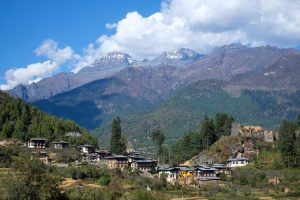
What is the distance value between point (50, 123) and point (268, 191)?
→ 68.7 metres

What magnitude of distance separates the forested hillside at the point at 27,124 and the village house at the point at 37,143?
5296mm

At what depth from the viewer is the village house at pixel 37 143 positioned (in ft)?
405

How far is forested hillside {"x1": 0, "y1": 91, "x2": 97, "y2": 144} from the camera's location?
130 m

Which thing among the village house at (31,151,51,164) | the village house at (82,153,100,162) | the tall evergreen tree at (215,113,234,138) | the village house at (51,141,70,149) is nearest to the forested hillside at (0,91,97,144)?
the village house at (51,141,70,149)

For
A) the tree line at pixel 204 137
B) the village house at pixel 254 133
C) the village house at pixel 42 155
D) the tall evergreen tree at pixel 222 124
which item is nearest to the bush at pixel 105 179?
the village house at pixel 42 155

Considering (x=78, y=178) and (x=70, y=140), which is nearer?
(x=78, y=178)

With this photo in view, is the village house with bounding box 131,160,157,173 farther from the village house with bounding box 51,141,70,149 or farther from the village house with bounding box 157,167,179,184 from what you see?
the village house with bounding box 51,141,70,149

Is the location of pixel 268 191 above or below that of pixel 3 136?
below

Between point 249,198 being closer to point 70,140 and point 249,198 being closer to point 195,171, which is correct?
point 195,171

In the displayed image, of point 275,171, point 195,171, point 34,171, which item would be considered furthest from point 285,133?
point 34,171

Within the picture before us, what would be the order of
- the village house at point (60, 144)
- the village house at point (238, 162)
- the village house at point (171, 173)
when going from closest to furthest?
the village house at point (171, 173) → the village house at point (238, 162) → the village house at point (60, 144)

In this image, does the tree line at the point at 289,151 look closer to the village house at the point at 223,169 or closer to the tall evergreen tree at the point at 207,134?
the village house at the point at 223,169

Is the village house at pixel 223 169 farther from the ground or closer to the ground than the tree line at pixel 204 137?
closer to the ground

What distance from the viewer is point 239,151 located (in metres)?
126
